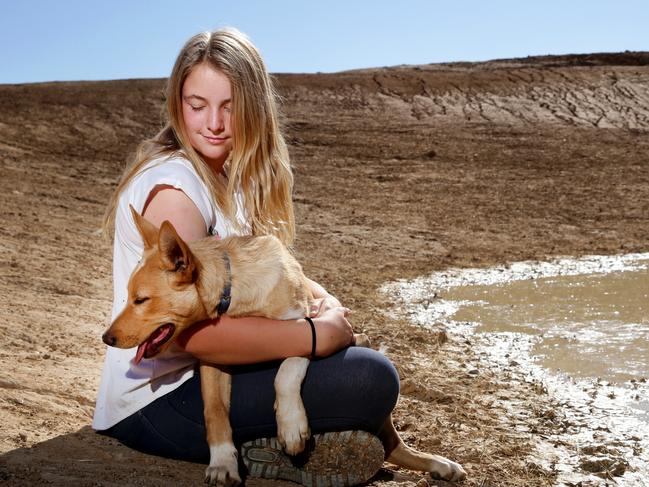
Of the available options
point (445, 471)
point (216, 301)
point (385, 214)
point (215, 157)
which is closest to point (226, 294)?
point (216, 301)

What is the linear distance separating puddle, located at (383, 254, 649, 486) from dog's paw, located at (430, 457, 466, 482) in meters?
0.65

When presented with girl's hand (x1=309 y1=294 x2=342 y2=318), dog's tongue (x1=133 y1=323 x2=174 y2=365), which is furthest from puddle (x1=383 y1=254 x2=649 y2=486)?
dog's tongue (x1=133 y1=323 x2=174 y2=365)

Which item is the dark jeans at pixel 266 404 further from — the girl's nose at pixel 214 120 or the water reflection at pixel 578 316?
the water reflection at pixel 578 316

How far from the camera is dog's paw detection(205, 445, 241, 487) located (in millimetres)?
3076

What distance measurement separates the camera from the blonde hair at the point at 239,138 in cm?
326

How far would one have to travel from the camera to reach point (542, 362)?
19.9 ft

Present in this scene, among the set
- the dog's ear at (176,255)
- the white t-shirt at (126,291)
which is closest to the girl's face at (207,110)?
the white t-shirt at (126,291)

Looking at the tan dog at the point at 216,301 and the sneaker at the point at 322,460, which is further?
the sneaker at the point at 322,460

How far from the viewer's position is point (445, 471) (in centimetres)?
365

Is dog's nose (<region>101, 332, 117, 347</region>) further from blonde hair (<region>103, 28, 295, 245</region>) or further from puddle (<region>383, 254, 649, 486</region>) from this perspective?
puddle (<region>383, 254, 649, 486</region>)

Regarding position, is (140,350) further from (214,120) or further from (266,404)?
(214,120)

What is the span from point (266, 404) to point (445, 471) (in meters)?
0.94

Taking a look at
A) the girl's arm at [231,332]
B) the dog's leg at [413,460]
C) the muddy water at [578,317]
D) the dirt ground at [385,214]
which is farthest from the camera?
the muddy water at [578,317]

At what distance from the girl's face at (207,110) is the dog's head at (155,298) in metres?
0.59
